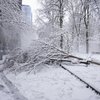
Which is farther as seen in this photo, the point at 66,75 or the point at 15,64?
the point at 15,64

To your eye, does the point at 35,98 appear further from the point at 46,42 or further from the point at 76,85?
the point at 46,42

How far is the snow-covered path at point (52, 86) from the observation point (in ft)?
19.8

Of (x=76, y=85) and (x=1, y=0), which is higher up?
(x=1, y=0)

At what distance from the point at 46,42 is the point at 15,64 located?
8.11 feet

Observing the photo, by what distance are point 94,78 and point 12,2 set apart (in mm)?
9713

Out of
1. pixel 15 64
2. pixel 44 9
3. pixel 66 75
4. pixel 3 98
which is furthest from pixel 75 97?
pixel 44 9

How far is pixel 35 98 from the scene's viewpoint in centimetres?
588

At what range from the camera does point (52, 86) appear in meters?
7.20

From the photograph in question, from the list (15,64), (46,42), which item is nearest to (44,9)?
(46,42)

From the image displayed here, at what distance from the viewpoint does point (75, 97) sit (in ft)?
19.5

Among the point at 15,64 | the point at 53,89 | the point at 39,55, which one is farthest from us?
the point at 39,55

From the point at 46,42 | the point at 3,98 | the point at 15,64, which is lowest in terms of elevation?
the point at 3,98

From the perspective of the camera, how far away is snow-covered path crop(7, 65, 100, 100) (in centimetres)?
604

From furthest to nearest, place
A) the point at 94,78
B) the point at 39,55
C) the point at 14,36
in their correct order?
the point at 14,36 < the point at 39,55 < the point at 94,78
